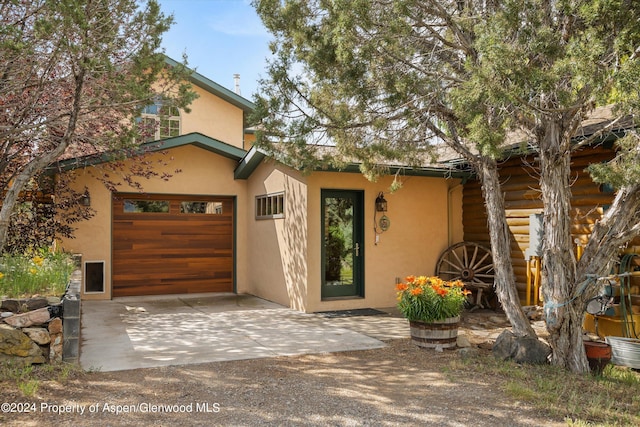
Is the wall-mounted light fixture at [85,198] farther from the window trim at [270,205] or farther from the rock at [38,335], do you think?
the rock at [38,335]

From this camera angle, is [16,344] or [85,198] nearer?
[16,344]

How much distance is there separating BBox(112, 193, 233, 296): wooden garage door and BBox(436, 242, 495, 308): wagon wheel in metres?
4.84

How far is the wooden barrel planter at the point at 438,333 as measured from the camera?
5.79 metres

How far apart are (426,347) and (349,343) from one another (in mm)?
963

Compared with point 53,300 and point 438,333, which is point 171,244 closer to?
point 53,300

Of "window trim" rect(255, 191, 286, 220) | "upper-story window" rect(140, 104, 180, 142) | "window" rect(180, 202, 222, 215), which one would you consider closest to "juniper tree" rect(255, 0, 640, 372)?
"upper-story window" rect(140, 104, 180, 142)

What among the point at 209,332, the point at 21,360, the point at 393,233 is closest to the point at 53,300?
the point at 21,360

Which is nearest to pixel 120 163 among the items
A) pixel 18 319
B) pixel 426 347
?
pixel 18 319

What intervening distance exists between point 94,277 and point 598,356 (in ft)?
28.8

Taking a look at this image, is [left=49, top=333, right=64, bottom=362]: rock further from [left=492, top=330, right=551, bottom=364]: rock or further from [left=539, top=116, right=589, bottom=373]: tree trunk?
[left=539, top=116, right=589, bottom=373]: tree trunk

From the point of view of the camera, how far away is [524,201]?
834cm

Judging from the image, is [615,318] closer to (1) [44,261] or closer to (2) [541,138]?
(2) [541,138]

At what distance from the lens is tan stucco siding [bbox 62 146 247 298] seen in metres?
9.62

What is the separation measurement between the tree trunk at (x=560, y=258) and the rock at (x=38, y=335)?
17.0 feet
